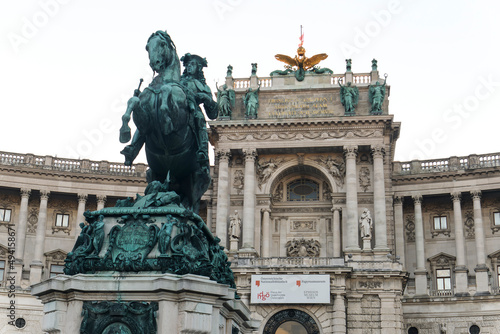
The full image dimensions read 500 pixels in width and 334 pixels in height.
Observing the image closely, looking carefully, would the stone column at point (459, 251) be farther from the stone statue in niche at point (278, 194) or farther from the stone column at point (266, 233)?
the stone column at point (266, 233)

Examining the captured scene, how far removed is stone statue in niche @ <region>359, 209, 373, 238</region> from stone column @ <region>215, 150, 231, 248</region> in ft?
29.2

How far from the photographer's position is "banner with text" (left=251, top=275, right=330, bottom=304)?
130 ft

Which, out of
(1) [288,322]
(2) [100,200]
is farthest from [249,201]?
(2) [100,200]

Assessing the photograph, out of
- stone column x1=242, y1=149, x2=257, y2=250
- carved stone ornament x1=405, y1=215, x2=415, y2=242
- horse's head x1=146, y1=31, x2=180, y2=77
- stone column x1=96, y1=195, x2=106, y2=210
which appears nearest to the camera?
horse's head x1=146, y1=31, x2=180, y2=77

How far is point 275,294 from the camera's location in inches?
1580

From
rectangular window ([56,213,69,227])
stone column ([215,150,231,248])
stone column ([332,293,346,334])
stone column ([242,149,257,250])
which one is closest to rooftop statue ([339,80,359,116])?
stone column ([242,149,257,250])

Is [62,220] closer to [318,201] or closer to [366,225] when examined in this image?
[318,201]

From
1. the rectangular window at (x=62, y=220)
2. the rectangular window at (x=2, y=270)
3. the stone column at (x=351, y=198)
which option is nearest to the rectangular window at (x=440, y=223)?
the stone column at (x=351, y=198)

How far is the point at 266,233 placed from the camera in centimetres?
4722

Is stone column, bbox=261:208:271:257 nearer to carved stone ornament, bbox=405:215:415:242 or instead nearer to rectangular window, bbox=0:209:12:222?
carved stone ornament, bbox=405:215:415:242

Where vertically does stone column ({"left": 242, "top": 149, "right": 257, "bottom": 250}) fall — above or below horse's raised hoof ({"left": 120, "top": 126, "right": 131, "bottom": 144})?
above

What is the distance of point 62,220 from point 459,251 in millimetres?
28607

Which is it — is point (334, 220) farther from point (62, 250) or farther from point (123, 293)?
point (123, 293)

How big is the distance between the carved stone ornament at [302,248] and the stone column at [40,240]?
17.1 metres
